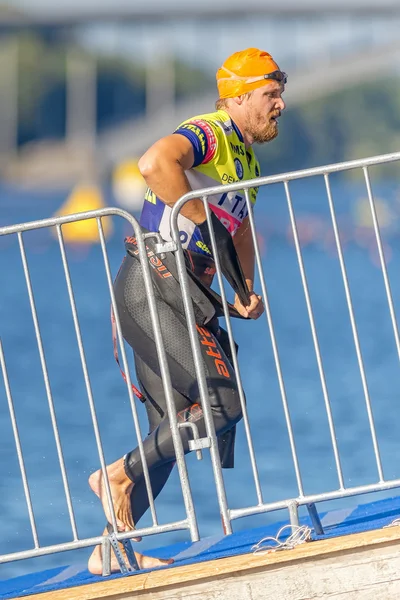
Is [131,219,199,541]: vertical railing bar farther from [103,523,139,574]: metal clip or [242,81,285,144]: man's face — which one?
[242,81,285,144]: man's face

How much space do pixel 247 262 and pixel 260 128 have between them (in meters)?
0.65

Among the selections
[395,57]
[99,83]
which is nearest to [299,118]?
[99,83]

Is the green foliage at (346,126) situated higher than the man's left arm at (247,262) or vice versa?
the green foliage at (346,126)

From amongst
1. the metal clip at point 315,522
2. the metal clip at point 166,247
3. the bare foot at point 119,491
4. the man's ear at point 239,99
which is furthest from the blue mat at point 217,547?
the man's ear at point 239,99

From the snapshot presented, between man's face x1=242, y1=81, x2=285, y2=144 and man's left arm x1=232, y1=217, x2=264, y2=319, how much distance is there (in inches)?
15.5

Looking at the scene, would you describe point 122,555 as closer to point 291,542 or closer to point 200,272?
point 291,542

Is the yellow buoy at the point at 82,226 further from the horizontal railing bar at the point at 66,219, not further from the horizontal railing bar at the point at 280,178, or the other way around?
the horizontal railing bar at the point at 280,178

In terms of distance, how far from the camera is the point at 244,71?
15.2ft

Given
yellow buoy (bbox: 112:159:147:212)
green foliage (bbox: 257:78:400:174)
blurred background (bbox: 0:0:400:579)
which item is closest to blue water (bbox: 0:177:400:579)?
blurred background (bbox: 0:0:400:579)

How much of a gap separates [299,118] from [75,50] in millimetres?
24131

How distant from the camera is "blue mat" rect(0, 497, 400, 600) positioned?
4419 mm

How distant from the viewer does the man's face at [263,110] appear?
4648mm

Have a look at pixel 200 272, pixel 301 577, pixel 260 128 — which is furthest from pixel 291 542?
pixel 260 128

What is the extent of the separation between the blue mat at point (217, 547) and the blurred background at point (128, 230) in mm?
2734
